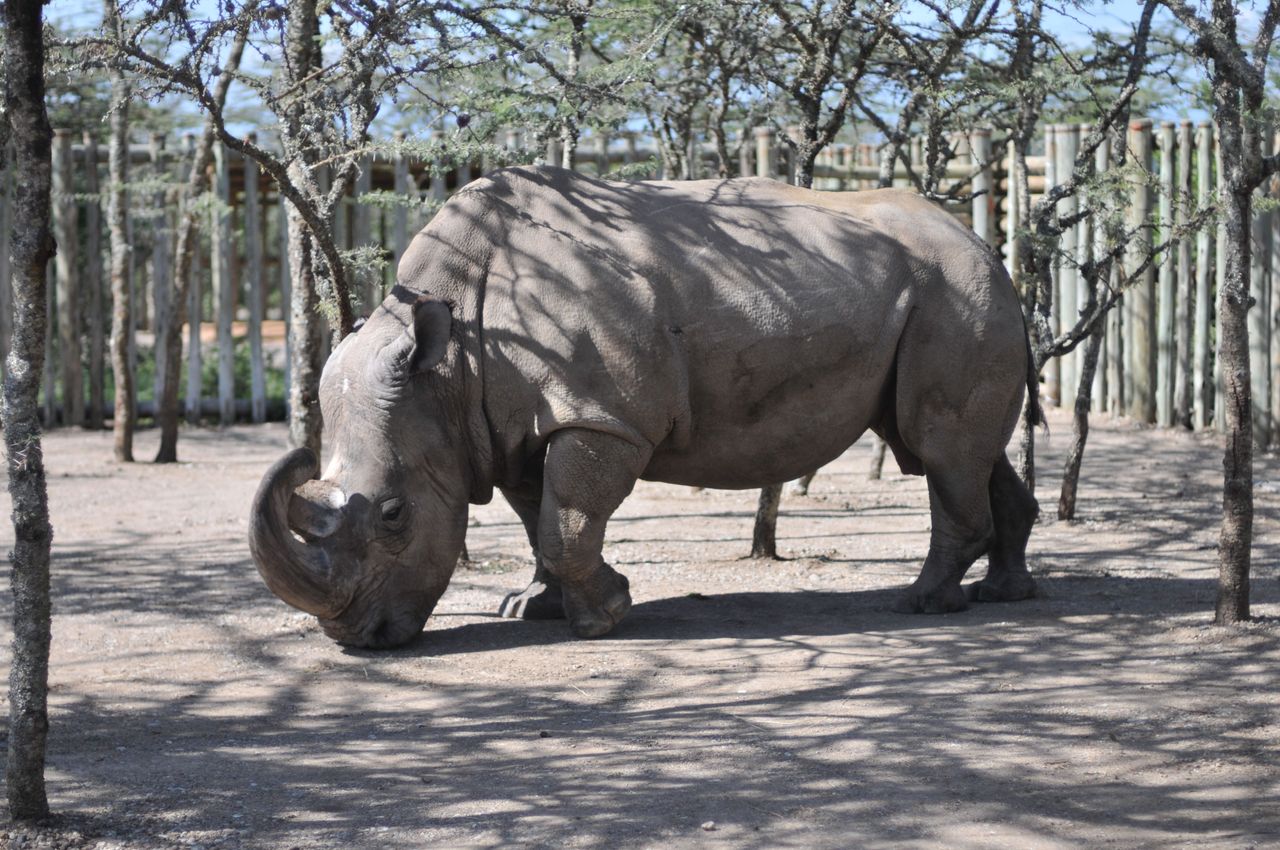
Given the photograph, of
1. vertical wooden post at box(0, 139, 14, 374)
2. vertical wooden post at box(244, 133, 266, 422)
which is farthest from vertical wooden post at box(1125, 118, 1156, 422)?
vertical wooden post at box(0, 139, 14, 374)

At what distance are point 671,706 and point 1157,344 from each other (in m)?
9.00

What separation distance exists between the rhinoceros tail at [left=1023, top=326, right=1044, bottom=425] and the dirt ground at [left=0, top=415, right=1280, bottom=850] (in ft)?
2.73

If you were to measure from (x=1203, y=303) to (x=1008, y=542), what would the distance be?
6.30 metres

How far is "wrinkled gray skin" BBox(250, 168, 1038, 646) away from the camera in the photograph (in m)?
6.44

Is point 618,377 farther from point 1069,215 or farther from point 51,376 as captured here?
point 51,376

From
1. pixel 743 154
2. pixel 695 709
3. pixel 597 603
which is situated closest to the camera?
pixel 695 709

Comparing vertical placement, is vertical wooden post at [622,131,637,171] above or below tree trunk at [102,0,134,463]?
above

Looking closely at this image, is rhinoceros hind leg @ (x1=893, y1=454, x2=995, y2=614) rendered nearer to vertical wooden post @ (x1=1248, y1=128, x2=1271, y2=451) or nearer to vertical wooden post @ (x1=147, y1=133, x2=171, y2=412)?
vertical wooden post @ (x1=1248, y1=128, x2=1271, y2=451)

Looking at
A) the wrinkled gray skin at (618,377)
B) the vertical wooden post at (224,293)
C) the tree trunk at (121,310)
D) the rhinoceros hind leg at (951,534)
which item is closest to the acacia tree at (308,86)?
the wrinkled gray skin at (618,377)

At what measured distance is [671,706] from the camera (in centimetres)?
576

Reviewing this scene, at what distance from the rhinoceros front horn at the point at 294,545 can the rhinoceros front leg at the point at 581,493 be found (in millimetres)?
879

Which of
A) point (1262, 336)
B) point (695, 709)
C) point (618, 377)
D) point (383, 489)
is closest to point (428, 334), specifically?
point (383, 489)

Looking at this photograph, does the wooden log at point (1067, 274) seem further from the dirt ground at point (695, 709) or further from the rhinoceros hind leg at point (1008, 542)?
the rhinoceros hind leg at point (1008, 542)

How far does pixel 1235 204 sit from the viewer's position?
6289mm
